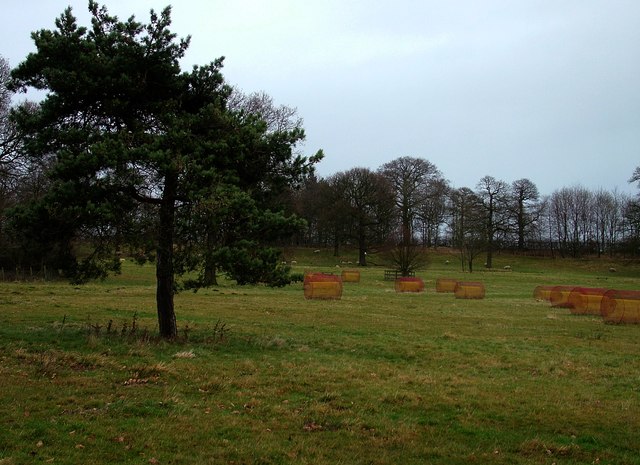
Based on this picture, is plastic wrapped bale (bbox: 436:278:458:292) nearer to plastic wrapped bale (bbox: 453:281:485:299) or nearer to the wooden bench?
plastic wrapped bale (bbox: 453:281:485:299)

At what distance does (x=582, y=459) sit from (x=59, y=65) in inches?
488

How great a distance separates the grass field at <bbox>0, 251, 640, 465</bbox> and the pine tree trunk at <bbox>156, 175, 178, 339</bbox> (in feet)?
1.47

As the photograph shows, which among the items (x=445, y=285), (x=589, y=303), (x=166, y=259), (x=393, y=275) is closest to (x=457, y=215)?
(x=393, y=275)

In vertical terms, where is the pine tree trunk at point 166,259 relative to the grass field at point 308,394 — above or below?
above

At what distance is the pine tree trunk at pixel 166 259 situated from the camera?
1205cm

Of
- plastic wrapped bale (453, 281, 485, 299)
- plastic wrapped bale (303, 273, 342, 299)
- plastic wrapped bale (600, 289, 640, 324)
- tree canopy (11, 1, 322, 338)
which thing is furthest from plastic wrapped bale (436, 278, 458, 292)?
tree canopy (11, 1, 322, 338)

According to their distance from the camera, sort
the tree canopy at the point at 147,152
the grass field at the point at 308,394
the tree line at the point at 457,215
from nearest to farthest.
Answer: the grass field at the point at 308,394 < the tree canopy at the point at 147,152 < the tree line at the point at 457,215

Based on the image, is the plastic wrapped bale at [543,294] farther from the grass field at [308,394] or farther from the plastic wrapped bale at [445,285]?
the grass field at [308,394]

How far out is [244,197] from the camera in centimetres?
1126

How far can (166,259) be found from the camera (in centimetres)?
1241

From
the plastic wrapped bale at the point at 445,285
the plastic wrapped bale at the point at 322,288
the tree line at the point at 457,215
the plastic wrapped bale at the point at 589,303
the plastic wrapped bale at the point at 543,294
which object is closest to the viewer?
the plastic wrapped bale at the point at 589,303

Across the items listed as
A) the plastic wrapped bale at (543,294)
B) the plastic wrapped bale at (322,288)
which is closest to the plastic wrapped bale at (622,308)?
the plastic wrapped bale at (543,294)

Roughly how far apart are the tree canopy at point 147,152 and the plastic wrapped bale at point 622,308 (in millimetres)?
16412

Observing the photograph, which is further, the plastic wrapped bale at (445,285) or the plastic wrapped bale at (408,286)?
the plastic wrapped bale at (445,285)
